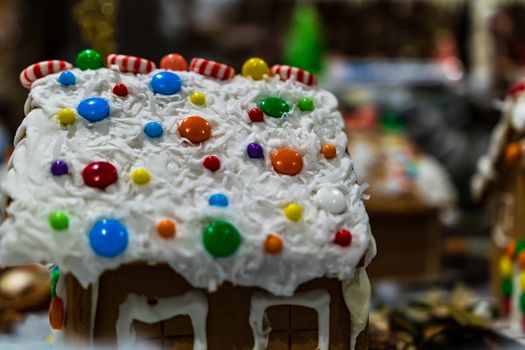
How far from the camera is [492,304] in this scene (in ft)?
13.3

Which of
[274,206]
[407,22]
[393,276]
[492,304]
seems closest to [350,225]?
[274,206]

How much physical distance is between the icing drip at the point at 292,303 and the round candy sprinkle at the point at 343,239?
0.17 metres

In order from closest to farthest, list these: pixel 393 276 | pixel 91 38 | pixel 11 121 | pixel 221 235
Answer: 1. pixel 221 235
2. pixel 91 38
3. pixel 393 276
4. pixel 11 121

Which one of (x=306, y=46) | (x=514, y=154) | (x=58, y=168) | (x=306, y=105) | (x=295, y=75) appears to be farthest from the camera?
(x=306, y=46)

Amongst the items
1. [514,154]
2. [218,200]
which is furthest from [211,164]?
[514,154]

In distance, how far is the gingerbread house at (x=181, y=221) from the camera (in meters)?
2.10

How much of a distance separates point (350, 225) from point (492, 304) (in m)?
2.08

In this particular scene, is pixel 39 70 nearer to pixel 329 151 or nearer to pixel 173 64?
pixel 173 64

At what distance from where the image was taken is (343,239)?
87.8 inches

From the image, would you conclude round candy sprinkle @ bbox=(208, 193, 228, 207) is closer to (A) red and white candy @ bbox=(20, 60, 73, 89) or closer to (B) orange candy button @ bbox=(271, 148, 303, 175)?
(B) orange candy button @ bbox=(271, 148, 303, 175)

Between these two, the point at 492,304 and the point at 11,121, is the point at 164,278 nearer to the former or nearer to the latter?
the point at 492,304

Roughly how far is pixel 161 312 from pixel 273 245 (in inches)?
15.1

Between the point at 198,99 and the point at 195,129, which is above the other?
the point at 198,99

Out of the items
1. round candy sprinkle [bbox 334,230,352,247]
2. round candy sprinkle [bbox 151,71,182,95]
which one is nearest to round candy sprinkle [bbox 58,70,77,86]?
round candy sprinkle [bbox 151,71,182,95]
